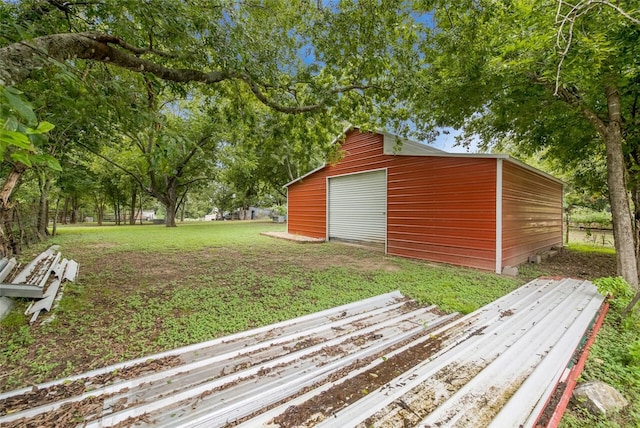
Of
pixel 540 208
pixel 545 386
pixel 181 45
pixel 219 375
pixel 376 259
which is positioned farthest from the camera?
pixel 540 208

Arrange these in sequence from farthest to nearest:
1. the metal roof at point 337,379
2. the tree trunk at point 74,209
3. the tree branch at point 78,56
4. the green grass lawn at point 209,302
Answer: the tree trunk at point 74,209
the green grass lawn at point 209,302
the tree branch at point 78,56
the metal roof at point 337,379

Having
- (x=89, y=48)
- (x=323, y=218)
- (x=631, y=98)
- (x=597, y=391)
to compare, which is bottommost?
(x=597, y=391)

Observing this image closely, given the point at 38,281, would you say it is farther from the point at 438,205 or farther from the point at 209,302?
the point at 438,205

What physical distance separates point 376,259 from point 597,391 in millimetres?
4681

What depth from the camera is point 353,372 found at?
74.5 inches

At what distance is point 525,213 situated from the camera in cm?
619

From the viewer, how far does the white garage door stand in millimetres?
8117

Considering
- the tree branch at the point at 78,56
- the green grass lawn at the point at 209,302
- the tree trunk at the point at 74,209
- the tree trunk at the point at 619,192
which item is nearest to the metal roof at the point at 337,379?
the green grass lawn at the point at 209,302

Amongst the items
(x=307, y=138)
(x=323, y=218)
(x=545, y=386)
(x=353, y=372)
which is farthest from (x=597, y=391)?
(x=323, y=218)

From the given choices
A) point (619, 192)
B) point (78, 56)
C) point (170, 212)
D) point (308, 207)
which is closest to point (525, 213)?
point (619, 192)

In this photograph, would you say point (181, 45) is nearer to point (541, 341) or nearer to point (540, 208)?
point (541, 341)

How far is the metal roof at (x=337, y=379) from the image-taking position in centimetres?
147

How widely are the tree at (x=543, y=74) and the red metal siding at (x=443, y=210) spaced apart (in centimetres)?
125

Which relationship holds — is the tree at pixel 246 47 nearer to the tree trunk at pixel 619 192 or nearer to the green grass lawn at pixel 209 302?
the green grass lawn at pixel 209 302
